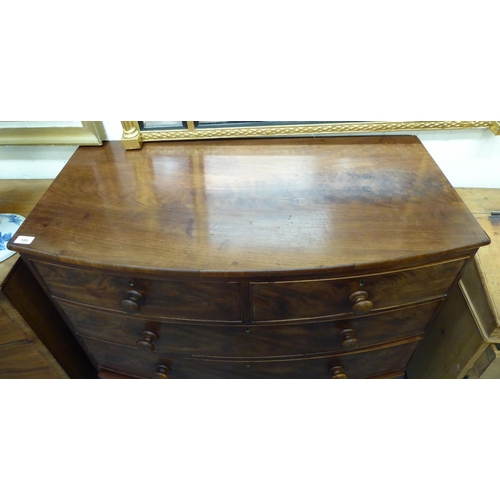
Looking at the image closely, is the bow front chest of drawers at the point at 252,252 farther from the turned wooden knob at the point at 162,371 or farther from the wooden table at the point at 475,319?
the wooden table at the point at 475,319

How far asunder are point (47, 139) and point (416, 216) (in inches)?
37.3

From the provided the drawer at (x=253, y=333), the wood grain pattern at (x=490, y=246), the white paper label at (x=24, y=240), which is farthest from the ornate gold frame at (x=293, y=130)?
the drawer at (x=253, y=333)

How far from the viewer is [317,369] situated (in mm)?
871

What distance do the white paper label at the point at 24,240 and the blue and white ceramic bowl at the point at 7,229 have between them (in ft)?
0.65

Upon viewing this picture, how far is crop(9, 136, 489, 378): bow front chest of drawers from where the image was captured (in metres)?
0.63

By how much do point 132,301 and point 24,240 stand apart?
233 mm

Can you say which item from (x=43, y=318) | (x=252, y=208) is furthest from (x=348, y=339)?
(x=43, y=318)

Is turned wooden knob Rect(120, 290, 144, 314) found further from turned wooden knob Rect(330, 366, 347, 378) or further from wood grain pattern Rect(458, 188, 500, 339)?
wood grain pattern Rect(458, 188, 500, 339)

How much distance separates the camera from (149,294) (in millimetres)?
683

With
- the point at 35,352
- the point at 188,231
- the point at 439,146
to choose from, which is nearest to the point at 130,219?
the point at 188,231

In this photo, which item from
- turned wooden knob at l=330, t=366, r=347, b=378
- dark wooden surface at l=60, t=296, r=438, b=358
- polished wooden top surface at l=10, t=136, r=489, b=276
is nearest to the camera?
polished wooden top surface at l=10, t=136, r=489, b=276

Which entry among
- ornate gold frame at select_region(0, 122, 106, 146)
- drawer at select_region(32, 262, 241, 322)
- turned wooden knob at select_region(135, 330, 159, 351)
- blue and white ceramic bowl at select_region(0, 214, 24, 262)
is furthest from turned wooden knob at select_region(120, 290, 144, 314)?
ornate gold frame at select_region(0, 122, 106, 146)

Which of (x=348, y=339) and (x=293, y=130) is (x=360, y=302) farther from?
(x=293, y=130)

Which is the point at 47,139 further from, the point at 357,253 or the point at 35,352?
the point at 357,253
